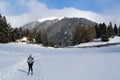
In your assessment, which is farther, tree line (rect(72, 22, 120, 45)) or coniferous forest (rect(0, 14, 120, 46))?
tree line (rect(72, 22, 120, 45))

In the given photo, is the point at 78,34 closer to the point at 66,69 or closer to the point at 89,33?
the point at 89,33

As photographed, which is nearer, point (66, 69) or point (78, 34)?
point (66, 69)

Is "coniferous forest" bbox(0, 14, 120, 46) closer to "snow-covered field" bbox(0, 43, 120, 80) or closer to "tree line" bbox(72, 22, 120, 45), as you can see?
"tree line" bbox(72, 22, 120, 45)

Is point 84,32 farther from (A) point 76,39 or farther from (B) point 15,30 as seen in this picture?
(B) point 15,30

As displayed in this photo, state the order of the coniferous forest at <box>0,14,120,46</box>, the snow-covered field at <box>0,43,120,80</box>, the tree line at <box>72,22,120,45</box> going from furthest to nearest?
the tree line at <box>72,22,120,45</box> < the coniferous forest at <box>0,14,120,46</box> < the snow-covered field at <box>0,43,120,80</box>

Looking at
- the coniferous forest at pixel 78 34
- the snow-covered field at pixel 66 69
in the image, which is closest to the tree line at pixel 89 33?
the coniferous forest at pixel 78 34

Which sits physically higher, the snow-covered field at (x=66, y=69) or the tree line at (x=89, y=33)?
Answer: the tree line at (x=89, y=33)

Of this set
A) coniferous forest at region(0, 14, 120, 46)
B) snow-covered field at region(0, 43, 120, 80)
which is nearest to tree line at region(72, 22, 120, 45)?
coniferous forest at region(0, 14, 120, 46)

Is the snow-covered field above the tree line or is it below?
below

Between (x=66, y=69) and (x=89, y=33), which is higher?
(x=89, y=33)

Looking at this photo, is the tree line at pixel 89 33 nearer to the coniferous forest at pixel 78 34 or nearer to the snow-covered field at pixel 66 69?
the coniferous forest at pixel 78 34

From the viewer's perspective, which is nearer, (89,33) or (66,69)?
(66,69)

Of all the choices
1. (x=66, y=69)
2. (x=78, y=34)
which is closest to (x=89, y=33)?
(x=78, y=34)

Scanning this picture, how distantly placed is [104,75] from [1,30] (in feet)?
321
